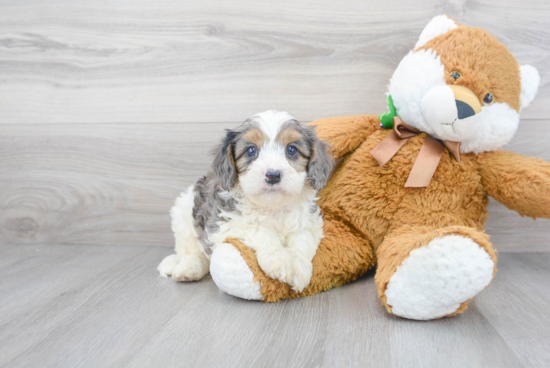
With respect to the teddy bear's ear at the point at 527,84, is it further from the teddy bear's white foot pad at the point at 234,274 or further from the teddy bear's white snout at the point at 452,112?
the teddy bear's white foot pad at the point at 234,274

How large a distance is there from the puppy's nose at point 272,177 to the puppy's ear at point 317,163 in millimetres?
168

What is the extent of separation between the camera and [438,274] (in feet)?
3.82

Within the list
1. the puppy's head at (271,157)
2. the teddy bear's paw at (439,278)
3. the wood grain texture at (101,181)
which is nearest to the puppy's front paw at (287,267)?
the puppy's head at (271,157)


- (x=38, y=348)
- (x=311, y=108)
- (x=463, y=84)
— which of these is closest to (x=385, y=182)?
(x=463, y=84)

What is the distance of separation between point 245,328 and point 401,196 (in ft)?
2.49

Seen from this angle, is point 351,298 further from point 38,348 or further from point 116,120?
point 116,120

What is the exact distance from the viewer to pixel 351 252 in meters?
1.56

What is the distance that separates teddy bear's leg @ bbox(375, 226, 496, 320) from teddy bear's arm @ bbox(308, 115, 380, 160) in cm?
54

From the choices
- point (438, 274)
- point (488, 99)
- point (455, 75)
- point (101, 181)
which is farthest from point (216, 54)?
point (438, 274)

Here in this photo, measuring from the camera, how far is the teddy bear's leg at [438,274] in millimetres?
1152

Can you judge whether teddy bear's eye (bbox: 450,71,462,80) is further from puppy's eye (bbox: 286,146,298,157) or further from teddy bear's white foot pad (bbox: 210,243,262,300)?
teddy bear's white foot pad (bbox: 210,243,262,300)

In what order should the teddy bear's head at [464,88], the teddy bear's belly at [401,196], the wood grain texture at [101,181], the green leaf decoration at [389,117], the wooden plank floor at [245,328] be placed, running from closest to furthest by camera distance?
the wooden plank floor at [245,328]
the teddy bear's head at [464,88]
the teddy bear's belly at [401,196]
the green leaf decoration at [389,117]
the wood grain texture at [101,181]

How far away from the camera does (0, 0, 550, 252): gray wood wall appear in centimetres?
195

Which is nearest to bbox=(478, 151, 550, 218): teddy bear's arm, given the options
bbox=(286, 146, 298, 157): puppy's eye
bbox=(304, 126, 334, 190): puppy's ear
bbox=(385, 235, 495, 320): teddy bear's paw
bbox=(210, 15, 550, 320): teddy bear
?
bbox=(210, 15, 550, 320): teddy bear
